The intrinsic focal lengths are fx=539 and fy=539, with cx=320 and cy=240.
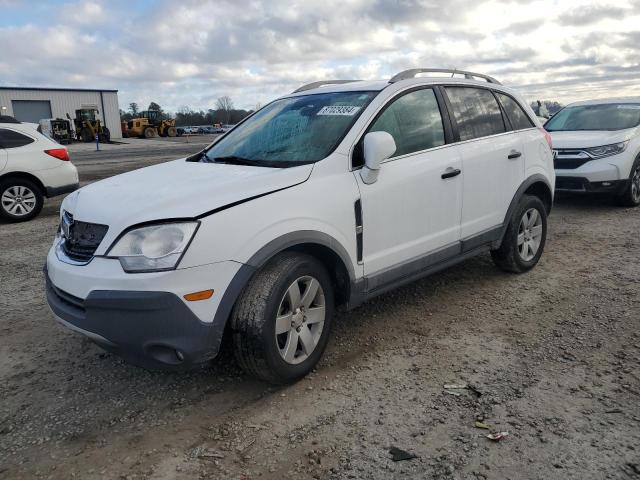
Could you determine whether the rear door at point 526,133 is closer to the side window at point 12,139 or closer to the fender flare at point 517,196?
the fender flare at point 517,196

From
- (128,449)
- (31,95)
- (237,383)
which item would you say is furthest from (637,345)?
(31,95)

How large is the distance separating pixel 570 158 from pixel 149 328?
7313mm

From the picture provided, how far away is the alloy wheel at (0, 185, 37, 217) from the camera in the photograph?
855 cm

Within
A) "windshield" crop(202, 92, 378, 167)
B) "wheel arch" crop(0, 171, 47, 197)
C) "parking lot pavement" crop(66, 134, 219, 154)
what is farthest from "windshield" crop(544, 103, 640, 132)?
"parking lot pavement" crop(66, 134, 219, 154)

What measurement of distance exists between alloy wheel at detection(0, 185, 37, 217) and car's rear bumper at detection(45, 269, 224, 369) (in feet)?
22.5

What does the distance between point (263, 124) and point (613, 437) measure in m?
3.11

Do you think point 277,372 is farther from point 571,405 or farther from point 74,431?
point 571,405

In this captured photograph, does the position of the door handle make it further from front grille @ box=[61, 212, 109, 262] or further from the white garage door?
the white garage door

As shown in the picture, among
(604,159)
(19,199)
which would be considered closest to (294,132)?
(604,159)

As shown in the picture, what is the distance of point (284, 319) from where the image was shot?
10.0 feet

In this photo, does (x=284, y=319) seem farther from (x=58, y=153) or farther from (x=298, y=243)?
(x=58, y=153)

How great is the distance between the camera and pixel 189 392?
10.6ft

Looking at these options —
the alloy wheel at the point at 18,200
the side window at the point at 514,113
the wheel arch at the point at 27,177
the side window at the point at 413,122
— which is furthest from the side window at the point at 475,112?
the alloy wheel at the point at 18,200

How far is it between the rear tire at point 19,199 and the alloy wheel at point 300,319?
7259 millimetres
